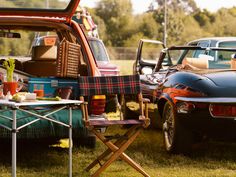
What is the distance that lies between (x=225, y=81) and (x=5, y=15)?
2461mm

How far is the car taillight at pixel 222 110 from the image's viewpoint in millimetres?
7371

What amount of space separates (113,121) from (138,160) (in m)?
1.20

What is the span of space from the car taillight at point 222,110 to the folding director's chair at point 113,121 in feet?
2.47

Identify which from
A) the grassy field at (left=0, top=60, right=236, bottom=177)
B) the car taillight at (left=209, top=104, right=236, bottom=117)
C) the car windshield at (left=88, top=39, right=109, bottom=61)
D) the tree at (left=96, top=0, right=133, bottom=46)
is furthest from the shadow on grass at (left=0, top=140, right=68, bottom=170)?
the tree at (left=96, top=0, right=133, bottom=46)

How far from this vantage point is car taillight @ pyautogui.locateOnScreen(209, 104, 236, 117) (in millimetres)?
7371

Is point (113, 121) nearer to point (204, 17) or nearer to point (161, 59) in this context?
point (161, 59)

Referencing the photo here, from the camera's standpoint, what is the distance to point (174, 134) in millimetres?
7953

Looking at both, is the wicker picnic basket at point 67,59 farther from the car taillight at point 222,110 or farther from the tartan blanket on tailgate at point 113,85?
the car taillight at point 222,110

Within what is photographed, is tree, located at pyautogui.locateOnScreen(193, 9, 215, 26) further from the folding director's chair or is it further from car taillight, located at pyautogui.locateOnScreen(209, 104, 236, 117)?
the folding director's chair

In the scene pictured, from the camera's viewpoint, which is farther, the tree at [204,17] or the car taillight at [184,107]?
the tree at [204,17]

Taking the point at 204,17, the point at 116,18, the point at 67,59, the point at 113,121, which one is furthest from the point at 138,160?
the point at 204,17

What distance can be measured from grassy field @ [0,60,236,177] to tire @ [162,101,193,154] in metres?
0.09

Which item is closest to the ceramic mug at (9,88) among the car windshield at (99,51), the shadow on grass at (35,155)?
the shadow on grass at (35,155)

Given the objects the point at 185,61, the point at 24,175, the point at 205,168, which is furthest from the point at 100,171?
the point at 185,61
